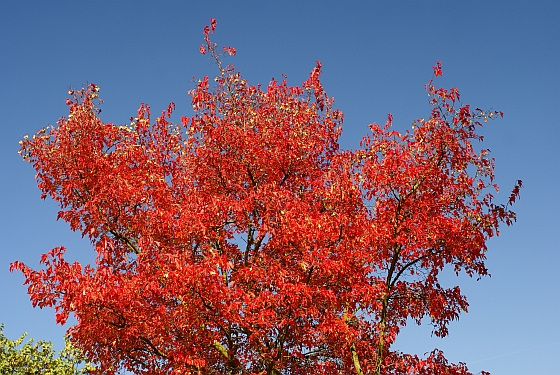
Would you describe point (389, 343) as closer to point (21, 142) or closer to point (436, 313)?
point (436, 313)

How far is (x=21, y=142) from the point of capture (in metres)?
23.3

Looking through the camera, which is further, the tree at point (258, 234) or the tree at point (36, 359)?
the tree at point (36, 359)

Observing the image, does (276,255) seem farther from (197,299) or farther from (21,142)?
(21,142)

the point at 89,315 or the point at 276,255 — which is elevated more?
the point at 276,255

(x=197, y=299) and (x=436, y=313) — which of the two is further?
(x=436, y=313)

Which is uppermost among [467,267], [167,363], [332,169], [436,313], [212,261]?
[332,169]

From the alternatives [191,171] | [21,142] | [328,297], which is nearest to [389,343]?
[328,297]

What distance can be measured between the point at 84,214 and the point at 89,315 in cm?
533

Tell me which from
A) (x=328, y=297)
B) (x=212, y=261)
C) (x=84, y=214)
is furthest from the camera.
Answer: (x=84, y=214)

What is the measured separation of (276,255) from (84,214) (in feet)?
23.3

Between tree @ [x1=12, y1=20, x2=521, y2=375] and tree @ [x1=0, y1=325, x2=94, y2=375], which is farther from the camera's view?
tree @ [x1=0, y1=325, x2=94, y2=375]

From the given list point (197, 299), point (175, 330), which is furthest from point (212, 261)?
point (175, 330)

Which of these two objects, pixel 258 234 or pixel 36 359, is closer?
pixel 258 234

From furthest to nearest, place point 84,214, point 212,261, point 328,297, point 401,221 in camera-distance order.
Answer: point 84,214, point 401,221, point 328,297, point 212,261
